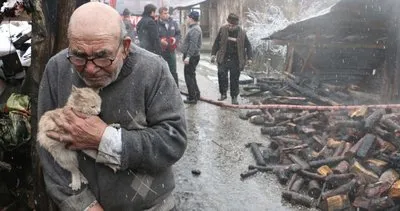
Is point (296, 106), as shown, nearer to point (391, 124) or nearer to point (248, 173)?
point (391, 124)

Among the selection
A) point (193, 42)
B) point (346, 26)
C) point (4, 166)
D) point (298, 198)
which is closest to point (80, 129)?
point (4, 166)

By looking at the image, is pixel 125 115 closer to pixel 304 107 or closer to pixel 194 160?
pixel 194 160

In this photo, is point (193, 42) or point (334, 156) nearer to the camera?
point (334, 156)

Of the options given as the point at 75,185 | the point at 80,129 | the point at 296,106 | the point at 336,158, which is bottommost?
the point at 336,158

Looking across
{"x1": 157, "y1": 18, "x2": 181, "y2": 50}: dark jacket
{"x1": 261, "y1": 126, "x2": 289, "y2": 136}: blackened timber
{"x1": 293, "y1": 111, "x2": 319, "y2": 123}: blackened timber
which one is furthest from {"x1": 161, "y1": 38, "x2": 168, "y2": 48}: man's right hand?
{"x1": 293, "y1": 111, "x2": 319, "y2": 123}: blackened timber

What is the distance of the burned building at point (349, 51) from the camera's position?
33.4 ft

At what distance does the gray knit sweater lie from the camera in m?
2.08

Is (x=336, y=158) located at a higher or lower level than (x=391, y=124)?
lower

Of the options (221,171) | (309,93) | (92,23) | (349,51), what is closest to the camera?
(92,23)

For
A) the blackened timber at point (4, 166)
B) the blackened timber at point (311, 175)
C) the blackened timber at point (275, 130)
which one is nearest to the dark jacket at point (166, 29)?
the blackened timber at point (275, 130)

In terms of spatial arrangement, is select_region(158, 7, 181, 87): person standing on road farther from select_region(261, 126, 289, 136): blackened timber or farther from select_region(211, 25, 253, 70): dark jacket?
select_region(261, 126, 289, 136): blackened timber

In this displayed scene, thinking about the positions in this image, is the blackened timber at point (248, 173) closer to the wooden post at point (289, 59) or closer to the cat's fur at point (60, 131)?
the cat's fur at point (60, 131)

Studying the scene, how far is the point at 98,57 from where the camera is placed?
1952mm

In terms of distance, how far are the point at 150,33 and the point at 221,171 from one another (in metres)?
4.76
